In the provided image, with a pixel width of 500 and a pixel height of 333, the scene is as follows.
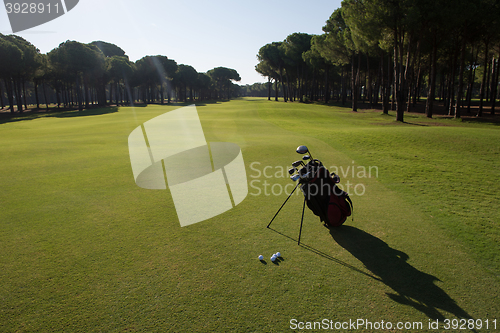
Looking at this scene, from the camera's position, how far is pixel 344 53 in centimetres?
4672

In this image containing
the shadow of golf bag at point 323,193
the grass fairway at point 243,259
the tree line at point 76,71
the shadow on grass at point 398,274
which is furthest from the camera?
the tree line at point 76,71

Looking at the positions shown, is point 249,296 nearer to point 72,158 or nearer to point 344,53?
point 72,158

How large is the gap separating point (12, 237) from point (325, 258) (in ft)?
21.9

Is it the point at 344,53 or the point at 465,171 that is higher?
the point at 344,53

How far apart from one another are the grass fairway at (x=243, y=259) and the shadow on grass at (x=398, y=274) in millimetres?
23

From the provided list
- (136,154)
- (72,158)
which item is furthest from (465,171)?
(72,158)

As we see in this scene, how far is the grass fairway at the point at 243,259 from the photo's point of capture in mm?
3822

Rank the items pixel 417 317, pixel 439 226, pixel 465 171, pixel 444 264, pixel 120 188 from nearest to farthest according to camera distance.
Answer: pixel 417 317, pixel 444 264, pixel 439 226, pixel 120 188, pixel 465 171

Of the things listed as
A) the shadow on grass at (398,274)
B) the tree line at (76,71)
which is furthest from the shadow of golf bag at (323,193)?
the tree line at (76,71)

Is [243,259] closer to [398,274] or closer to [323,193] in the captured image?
[323,193]

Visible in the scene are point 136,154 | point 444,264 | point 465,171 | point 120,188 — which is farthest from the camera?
point 136,154

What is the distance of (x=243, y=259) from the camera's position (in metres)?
5.14

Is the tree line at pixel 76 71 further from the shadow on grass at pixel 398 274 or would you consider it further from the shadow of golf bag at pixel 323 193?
the shadow on grass at pixel 398 274

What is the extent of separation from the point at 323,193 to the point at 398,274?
208 centimetres
